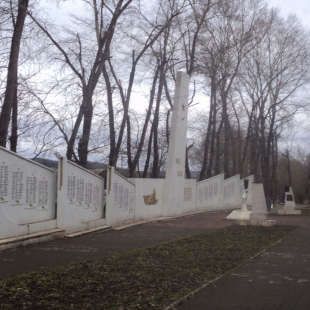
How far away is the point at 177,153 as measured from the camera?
2028cm

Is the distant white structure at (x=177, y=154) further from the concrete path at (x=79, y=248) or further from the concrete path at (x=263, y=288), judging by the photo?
the concrete path at (x=263, y=288)

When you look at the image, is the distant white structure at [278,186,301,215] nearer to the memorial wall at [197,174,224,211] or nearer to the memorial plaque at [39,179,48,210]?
the memorial wall at [197,174,224,211]

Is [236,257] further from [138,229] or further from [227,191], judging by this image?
[227,191]

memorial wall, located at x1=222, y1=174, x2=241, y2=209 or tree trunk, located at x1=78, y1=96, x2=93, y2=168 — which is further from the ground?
tree trunk, located at x1=78, y1=96, x2=93, y2=168

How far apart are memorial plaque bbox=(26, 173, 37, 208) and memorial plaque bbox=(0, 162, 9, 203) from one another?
2.81ft

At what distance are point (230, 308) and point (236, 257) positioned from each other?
3845 millimetres

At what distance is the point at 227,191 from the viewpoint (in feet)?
87.0

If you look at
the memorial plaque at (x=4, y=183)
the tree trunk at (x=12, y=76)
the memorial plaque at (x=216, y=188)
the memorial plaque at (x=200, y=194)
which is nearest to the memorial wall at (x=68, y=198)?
the memorial plaque at (x=4, y=183)

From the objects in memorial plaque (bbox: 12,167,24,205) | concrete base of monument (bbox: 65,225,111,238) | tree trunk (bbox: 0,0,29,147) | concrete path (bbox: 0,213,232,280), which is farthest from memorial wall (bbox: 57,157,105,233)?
tree trunk (bbox: 0,0,29,147)

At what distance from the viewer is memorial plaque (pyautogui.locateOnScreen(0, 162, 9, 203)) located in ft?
31.5

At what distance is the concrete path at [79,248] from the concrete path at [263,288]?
3.07 metres

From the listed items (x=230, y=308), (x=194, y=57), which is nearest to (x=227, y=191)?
(x=194, y=57)

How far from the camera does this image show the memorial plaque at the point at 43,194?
11.2 meters

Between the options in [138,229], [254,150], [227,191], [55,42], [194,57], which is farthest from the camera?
[254,150]
